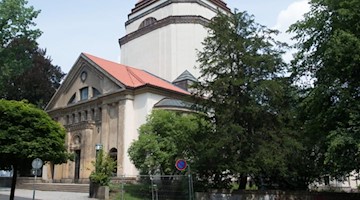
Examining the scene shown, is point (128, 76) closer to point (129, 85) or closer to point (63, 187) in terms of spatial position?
point (129, 85)

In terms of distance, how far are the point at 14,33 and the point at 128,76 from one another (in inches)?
494

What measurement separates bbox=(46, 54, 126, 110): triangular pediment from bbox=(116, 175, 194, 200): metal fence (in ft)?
44.8

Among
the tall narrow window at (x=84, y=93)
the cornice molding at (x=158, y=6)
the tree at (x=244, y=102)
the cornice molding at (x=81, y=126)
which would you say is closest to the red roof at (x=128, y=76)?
the tall narrow window at (x=84, y=93)

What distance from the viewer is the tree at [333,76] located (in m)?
13.3

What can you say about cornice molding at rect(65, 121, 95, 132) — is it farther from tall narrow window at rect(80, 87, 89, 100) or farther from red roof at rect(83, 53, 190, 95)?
red roof at rect(83, 53, 190, 95)

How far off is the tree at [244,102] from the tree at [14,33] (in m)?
15.9

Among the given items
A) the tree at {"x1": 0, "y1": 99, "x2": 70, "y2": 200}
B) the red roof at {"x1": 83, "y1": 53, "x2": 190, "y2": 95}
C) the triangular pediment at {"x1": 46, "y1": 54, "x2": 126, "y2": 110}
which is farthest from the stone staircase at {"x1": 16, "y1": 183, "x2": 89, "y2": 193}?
the tree at {"x1": 0, "y1": 99, "x2": 70, "y2": 200}

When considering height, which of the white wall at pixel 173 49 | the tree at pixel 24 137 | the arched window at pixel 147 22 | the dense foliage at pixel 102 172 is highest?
the arched window at pixel 147 22

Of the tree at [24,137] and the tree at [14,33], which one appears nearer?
the tree at [24,137]

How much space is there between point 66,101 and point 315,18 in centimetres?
3332

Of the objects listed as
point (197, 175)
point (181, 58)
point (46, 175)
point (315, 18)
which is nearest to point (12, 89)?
point (46, 175)

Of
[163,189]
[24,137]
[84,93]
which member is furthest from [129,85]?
[24,137]

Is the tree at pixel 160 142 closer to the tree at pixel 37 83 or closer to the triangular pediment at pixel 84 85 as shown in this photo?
the triangular pediment at pixel 84 85

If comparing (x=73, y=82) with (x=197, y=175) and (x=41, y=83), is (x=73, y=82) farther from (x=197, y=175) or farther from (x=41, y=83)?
(x=197, y=175)
